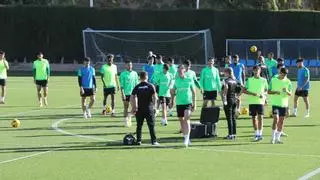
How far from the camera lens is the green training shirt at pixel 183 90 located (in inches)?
708

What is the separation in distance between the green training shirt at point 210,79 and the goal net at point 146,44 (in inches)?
1161

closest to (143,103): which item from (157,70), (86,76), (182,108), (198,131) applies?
(182,108)

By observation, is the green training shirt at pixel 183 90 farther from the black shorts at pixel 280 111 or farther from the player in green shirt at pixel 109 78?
the player in green shirt at pixel 109 78

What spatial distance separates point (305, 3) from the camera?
71.4m

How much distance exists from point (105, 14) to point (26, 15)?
6695 mm

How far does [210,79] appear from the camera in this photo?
23.7 m

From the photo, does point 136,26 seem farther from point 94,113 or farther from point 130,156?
point 130,156

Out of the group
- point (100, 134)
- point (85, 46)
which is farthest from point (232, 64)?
point (85, 46)

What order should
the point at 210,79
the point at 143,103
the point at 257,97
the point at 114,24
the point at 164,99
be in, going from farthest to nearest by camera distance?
the point at 114,24, the point at 210,79, the point at 164,99, the point at 257,97, the point at 143,103

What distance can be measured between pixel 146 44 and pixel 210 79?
31.2m

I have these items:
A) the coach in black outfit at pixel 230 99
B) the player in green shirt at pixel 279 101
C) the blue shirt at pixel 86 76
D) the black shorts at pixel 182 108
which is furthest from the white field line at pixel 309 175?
the blue shirt at pixel 86 76

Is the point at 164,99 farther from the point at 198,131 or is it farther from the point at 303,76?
the point at 303,76

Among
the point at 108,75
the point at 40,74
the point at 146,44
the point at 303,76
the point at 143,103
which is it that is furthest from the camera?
the point at 146,44

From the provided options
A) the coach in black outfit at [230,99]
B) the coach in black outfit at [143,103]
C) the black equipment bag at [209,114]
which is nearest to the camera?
the coach in black outfit at [143,103]
